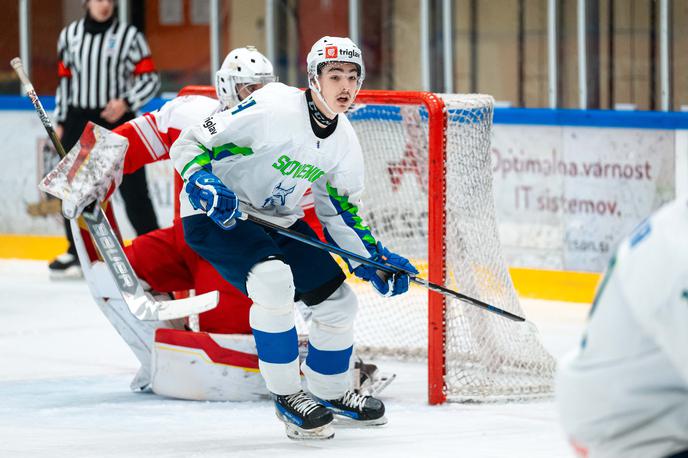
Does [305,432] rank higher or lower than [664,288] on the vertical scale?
lower

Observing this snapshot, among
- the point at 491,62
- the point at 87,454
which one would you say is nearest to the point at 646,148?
the point at 491,62

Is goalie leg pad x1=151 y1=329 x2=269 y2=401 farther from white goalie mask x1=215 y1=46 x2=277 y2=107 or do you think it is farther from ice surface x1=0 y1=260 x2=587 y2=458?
white goalie mask x1=215 y1=46 x2=277 y2=107

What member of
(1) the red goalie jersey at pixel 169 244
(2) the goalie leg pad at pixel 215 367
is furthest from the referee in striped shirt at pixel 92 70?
(2) the goalie leg pad at pixel 215 367

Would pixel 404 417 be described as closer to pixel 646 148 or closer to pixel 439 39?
pixel 646 148

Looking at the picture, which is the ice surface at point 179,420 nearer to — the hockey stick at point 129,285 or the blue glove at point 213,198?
the hockey stick at point 129,285

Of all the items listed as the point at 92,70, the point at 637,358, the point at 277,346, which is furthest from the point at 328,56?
the point at 92,70

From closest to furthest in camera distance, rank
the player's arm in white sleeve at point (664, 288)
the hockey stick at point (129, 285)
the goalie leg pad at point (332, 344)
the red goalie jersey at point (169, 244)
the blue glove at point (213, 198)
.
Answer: the player's arm in white sleeve at point (664, 288)
the blue glove at point (213, 198)
the goalie leg pad at point (332, 344)
the hockey stick at point (129, 285)
the red goalie jersey at point (169, 244)

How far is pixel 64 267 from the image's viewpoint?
588cm

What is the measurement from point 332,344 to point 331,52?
69cm

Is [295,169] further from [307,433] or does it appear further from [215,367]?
[215,367]

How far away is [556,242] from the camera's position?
18.7 feet

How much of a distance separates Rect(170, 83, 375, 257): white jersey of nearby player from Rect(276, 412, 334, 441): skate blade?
45 centimetres

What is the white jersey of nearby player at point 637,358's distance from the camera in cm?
125

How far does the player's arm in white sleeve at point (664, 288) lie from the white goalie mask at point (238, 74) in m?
2.48
